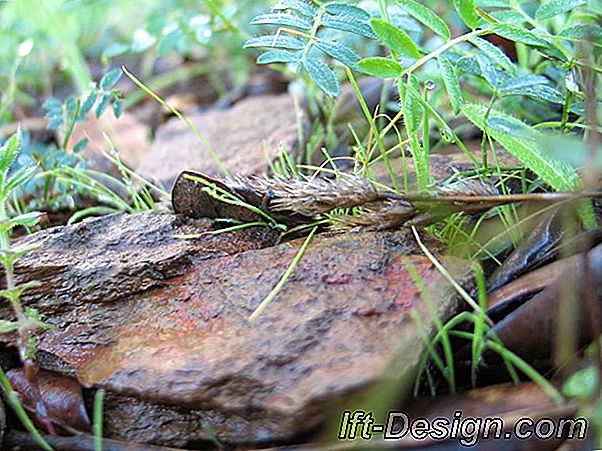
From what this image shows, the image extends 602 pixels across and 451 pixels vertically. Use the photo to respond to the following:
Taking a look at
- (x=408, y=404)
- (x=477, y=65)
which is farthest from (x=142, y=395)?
(x=477, y=65)

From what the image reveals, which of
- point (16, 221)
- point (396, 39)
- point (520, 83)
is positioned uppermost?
point (396, 39)

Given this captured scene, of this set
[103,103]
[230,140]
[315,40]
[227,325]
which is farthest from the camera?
[230,140]

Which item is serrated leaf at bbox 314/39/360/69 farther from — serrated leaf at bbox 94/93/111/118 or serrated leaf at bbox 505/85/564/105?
serrated leaf at bbox 94/93/111/118

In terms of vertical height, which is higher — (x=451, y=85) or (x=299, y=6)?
(x=299, y=6)

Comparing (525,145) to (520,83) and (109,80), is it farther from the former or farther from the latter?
(109,80)

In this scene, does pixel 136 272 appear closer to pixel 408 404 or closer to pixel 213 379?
pixel 213 379

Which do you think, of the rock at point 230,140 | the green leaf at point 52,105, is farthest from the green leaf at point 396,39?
the green leaf at point 52,105

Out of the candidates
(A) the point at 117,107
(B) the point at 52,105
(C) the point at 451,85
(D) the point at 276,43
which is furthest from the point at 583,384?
(B) the point at 52,105

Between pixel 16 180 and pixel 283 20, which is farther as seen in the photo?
pixel 283 20

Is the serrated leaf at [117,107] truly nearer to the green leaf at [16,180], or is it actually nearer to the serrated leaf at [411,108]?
the green leaf at [16,180]
